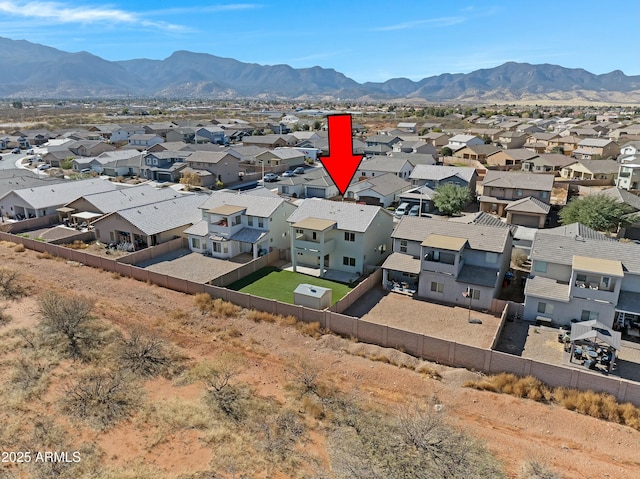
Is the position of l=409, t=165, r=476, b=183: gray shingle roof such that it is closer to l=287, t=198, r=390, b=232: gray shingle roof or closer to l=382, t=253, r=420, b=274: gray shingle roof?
l=287, t=198, r=390, b=232: gray shingle roof

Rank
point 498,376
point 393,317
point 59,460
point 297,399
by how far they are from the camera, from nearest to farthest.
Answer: point 59,460 < point 297,399 < point 498,376 < point 393,317

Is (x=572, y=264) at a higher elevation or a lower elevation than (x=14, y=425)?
higher

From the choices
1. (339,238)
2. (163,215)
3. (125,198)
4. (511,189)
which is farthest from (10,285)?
(511,189)

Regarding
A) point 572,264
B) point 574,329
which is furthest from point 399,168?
point 574,329

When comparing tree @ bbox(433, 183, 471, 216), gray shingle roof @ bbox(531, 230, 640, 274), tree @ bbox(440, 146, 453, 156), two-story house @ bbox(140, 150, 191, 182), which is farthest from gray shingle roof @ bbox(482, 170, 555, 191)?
two-story house @ bbox(140, 150, 191, 182)

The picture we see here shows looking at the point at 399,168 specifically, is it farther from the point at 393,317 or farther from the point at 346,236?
the point at 393,317
